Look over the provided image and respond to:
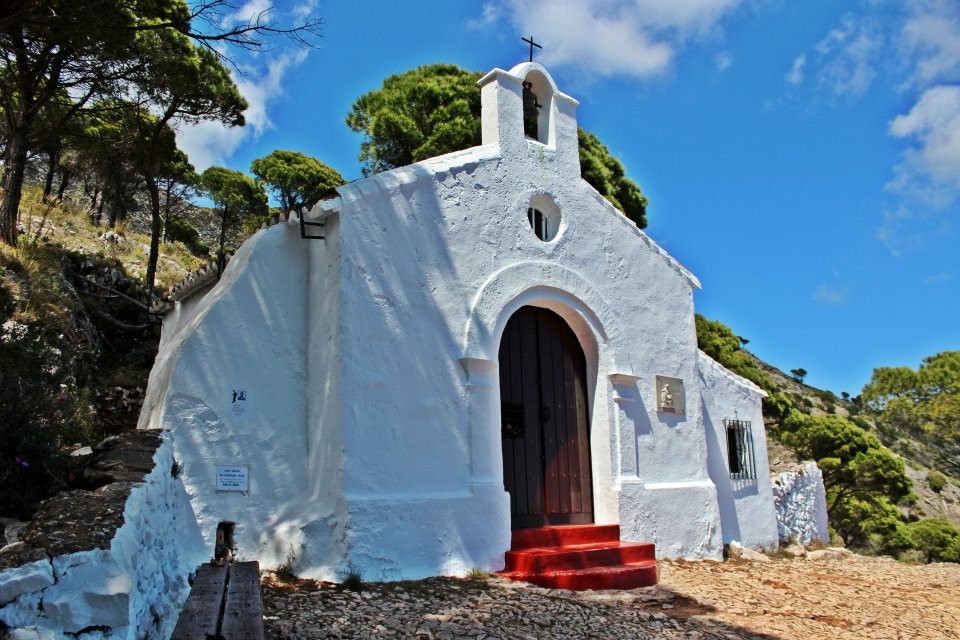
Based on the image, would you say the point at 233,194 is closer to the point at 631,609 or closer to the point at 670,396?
the point at 670,396

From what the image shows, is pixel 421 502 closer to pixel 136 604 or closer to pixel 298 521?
pixel 298 521

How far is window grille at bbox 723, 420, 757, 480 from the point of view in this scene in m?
10.7

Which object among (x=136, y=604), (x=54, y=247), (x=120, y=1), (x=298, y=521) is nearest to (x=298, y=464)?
(x=298, y=521)

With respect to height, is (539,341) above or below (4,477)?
above

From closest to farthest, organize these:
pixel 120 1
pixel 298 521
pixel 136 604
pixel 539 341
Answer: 1. pixel 136 604
2. pixel 298 521
3. pixel 120 1
4. pixel 539 341

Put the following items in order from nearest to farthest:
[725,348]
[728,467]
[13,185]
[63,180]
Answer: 1. [728,467]
2. [13,185]
3. [725,348]
4. [63,180]

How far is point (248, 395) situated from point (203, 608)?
385cm

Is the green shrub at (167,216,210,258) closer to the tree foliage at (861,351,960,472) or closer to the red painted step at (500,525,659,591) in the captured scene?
the red painted step at (500,525,659,591)

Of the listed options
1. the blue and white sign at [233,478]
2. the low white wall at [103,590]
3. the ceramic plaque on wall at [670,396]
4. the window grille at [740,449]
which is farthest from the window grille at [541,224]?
the low white wall at [103,590]

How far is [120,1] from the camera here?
25.2ft

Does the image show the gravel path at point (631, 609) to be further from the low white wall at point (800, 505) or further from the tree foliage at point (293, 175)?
the tree foliage at point (293, 175)

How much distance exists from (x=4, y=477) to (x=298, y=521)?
8.00ft

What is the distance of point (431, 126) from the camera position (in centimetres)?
1883

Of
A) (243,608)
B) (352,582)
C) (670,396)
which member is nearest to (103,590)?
(243,608)
